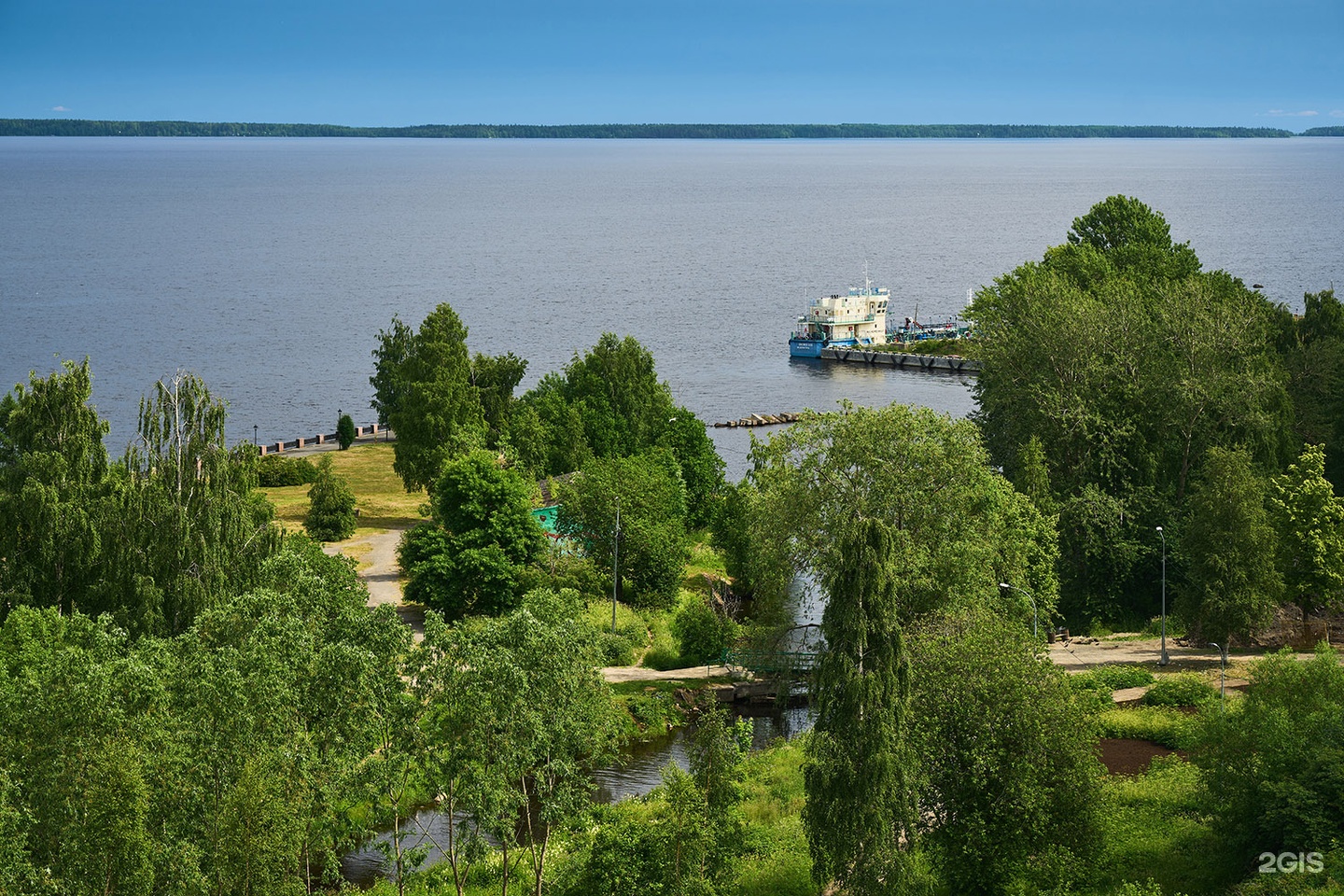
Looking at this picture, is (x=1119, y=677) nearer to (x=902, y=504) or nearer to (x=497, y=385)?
(x=902, y=504)

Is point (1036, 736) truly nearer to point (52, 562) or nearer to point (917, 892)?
point (917, 892)

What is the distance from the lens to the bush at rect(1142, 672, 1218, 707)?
4616cm

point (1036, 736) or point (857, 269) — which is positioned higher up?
point (857, 269)

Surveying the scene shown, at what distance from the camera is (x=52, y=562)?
42.0m

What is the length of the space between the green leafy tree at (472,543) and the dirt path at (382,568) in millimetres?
861

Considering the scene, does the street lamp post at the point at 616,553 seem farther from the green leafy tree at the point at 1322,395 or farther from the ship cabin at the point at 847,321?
the ship cabin at the point at 847,321

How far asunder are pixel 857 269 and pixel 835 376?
235ft

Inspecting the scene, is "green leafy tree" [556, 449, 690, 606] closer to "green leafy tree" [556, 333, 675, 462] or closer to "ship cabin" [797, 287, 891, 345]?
"green leafy tree" [556, 333, 675, 462]

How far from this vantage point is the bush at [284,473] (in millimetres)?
77250

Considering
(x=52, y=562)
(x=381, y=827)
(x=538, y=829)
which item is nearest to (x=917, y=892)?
(x=538, y=829)

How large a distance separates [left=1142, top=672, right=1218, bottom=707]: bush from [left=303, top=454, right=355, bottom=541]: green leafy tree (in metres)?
36.9

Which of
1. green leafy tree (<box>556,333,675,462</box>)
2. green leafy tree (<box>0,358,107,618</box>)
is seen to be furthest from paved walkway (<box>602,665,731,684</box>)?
green leafy tree (<box>556,333,675,462</box>)

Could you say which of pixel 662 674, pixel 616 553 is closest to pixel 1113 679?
pixel 662 674

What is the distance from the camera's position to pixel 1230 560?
4922cm
